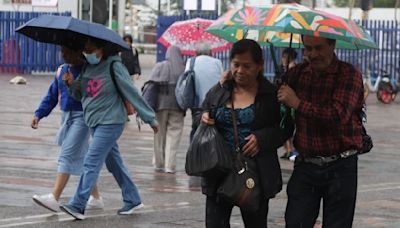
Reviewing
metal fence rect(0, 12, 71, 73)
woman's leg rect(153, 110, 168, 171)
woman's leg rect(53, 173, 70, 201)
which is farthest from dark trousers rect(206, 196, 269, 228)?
metal fence rect(0, 12, 71, 73)

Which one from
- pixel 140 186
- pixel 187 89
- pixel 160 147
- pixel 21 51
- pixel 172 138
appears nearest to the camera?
pixel 140 186

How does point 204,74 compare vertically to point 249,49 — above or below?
below

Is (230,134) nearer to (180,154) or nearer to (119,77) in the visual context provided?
(119,77)

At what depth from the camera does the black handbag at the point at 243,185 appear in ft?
20.5

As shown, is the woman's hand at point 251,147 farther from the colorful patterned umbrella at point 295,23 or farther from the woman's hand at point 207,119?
the colorful patterned umbrella at point 295,23

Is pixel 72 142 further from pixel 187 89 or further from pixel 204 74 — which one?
pixel 204 74

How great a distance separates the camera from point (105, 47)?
9.16m

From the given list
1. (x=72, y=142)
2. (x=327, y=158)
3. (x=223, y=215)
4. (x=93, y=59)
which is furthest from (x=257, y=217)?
(x=72, y=142)

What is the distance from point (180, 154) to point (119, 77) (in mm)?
6273

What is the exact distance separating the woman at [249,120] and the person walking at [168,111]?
6594 millimetres

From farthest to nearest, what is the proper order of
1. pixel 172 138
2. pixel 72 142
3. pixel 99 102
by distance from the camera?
pixel 172 138 → pixel 72 142 → pixel 99 102

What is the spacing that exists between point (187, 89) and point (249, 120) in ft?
20.3

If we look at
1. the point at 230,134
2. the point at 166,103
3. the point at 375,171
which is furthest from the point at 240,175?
the point at 375,171

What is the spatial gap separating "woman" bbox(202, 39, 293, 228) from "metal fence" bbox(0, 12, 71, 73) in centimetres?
2747
